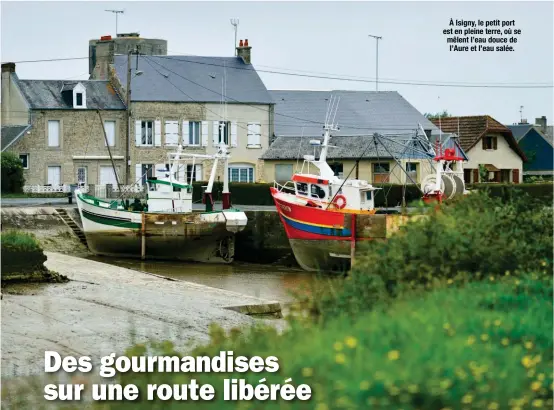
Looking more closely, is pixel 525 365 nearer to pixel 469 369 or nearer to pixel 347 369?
pixel 469 369

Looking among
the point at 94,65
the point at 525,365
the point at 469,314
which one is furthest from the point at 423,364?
the point at 94,65

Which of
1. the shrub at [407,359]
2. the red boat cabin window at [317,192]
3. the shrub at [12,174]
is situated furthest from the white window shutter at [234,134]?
the shrub at [407,359]

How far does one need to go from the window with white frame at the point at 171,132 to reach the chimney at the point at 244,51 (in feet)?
20.3

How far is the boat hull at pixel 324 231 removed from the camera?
3209 cm

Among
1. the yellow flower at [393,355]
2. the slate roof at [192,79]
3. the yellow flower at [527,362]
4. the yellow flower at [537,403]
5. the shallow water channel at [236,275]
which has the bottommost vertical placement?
the shallow water channel at [236,275]

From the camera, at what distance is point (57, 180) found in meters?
53.4

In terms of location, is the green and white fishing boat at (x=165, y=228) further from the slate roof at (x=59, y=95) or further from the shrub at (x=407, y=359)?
the shrub at (x=407, y=359)

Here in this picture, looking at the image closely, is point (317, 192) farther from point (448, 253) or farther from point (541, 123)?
point (541, 123)

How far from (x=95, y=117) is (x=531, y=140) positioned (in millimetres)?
28817

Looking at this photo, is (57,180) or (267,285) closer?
(267,285)

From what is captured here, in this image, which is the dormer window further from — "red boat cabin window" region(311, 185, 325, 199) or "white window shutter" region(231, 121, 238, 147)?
"red boat cabin window" region(311, 185, 325, 199)

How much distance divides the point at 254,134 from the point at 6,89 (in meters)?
13.0

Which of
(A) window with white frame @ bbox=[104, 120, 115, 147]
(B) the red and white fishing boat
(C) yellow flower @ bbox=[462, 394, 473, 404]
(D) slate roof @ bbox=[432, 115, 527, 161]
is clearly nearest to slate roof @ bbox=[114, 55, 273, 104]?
(A) window with white frame @ bbox=[104, 120, 115, 147]

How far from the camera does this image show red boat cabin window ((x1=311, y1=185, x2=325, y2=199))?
116 feet
